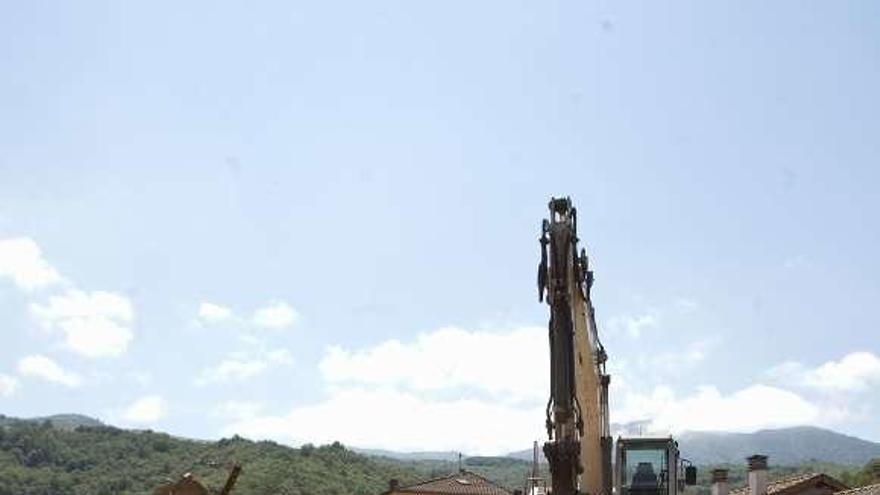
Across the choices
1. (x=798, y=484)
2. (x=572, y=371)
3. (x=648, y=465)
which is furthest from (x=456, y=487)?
(x=572, y=371)

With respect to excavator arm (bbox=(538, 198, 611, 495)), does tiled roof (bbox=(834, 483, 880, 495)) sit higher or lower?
lower

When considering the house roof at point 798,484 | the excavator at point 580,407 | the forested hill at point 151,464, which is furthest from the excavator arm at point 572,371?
the forested hill at point 151,464

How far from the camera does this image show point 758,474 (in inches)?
1767

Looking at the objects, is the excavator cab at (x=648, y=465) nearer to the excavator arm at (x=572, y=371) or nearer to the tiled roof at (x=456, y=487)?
the excavator arm at (x=572, y=371)

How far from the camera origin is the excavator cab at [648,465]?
22.4m

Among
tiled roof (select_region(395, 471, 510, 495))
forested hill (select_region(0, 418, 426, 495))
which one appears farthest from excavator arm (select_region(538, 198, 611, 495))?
forested hill (select_region(0, 418, 426, 495))

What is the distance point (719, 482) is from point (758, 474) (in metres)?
1.70

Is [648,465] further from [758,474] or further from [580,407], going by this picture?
[758,474]

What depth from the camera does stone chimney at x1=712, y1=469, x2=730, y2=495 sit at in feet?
150

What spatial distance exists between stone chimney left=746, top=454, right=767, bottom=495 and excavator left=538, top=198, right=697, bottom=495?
22.8 metres

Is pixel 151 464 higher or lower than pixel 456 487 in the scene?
lower

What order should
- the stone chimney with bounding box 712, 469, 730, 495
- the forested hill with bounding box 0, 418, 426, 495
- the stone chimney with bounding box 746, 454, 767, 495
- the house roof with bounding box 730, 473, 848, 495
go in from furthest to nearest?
the forested hill with bounding box 0, 418, 426, 495 → the house roof with bounding box 730, 473, 848, 495 → the stone chimney with bounding box 712, 469, 730, 495 → the stone chimney with bounding box 746, 454, 767, 495

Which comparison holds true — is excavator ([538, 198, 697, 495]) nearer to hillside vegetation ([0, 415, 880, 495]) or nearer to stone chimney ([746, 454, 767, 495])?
stone chimney ([746, 454, 767, 495])

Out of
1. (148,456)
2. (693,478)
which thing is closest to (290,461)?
(148,456)
